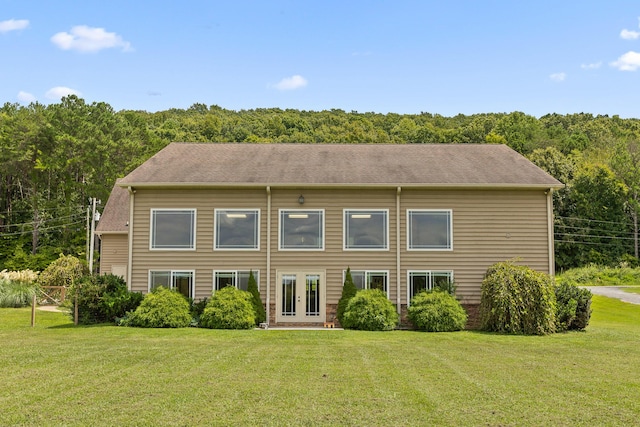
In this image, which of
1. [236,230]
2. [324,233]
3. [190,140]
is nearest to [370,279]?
[324,233]

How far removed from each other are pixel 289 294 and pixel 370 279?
2.56 m

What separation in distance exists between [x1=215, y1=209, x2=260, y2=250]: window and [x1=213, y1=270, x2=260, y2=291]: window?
0.75 m

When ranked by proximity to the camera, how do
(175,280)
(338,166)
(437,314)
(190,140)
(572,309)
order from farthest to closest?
(190,140), (338,166), (175,280), (437,314), (572,309)

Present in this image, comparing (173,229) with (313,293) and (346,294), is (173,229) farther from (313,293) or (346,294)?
(346,294)

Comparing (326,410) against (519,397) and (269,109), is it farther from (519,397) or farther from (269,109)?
(269,109)

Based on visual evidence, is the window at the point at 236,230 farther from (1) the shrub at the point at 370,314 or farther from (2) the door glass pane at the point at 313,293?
(1) the shrub at the point at 370,314

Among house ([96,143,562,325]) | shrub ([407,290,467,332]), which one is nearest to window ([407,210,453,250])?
house ([96,143,562,325])

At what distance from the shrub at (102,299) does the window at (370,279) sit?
6.53 m

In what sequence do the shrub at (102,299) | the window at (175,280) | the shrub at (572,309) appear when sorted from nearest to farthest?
1. the shrub at (572,309)
2. the shrub at (102,299)
3. the window at (175,280)

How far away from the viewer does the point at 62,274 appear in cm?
2939

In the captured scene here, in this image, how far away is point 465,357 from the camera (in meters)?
11.3

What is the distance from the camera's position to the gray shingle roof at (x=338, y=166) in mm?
18344

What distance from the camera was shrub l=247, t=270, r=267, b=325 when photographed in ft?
58.0

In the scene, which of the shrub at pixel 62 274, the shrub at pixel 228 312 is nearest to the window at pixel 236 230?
the shrub at pixel 228 312
